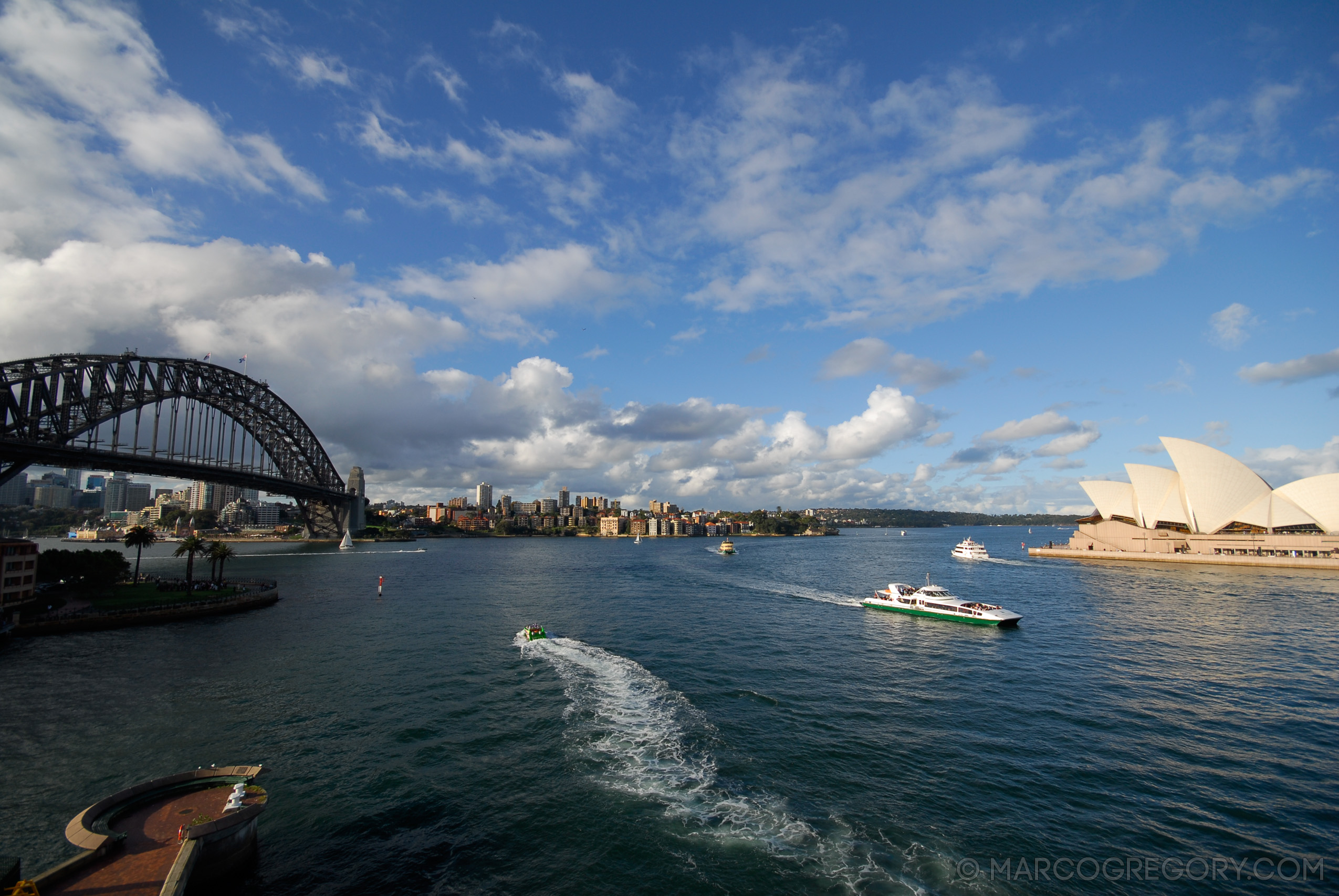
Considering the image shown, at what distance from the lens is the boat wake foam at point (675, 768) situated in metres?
13.3

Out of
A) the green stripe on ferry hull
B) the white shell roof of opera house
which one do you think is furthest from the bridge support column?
the white shell roof of opera house

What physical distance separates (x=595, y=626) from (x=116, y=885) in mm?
30170

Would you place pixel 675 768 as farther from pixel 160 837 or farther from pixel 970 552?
pixel 970 552

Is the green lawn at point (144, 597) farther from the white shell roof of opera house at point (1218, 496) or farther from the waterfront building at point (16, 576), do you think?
the white shell roof of opera house at point (1218, 496)

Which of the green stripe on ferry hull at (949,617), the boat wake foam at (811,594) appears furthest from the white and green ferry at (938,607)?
the boat wake foam at (811,594)

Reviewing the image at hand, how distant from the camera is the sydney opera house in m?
81.8

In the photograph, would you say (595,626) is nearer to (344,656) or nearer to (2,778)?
(344,656)

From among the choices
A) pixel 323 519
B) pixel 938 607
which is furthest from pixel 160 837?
pixel 323 519

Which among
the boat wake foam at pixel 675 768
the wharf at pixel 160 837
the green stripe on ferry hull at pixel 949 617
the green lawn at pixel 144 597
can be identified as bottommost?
the green stripe on ferry hull at pixel 949 617

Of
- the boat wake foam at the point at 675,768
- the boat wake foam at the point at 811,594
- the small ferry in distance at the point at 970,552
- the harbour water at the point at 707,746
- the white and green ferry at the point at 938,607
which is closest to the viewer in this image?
the harbour water at the point at 707,746

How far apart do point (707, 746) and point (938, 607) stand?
32.7 meters

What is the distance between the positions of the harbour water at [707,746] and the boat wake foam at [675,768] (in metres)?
0.10

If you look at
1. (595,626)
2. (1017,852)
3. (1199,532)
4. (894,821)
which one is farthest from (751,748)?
(1199,532)

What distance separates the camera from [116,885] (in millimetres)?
10789
